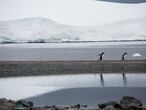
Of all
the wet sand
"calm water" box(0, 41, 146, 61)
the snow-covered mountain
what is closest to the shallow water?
the wet sand

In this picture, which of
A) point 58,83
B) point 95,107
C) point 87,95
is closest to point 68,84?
point 58,83

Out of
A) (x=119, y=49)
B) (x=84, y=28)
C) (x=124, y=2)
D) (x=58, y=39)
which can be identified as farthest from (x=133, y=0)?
(x=119, y=49)

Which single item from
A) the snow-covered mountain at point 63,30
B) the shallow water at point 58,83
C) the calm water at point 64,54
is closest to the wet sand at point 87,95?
the shallow water at point 58,83

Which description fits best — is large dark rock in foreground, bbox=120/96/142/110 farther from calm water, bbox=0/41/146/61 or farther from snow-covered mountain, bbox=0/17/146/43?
calm water, bbox=0/41/146/61

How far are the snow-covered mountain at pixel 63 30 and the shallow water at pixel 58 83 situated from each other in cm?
124

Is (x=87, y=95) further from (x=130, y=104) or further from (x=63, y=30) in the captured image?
(x=63, y=30)

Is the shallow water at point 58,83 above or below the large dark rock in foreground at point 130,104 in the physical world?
below

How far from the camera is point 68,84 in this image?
12.1m

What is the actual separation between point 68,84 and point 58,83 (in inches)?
17.5

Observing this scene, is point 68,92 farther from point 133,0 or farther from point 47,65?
point 47,65

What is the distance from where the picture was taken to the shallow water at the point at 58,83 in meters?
11.2

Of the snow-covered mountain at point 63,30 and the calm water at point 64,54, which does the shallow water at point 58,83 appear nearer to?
the snow-covered mountain at point 63,30

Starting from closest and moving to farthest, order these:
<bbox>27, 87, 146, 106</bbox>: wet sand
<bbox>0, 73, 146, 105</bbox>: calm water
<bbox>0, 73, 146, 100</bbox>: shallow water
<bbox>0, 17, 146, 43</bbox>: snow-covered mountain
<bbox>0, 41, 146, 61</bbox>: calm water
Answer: <bbox>27, 87, 146, 106</bbox>: wet sand, <bbox>0, 73, 146, 105</bbox>: calm water, <bbox>0, 73, 146, 100</bbox>: shallow water, <bbox>0, 17, 146, 43</bbox>: snow-covered mountain, <bbox>0, 41, 146, 61</bbox>: calm water

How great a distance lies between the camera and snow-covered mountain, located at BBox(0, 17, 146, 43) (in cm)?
1218
